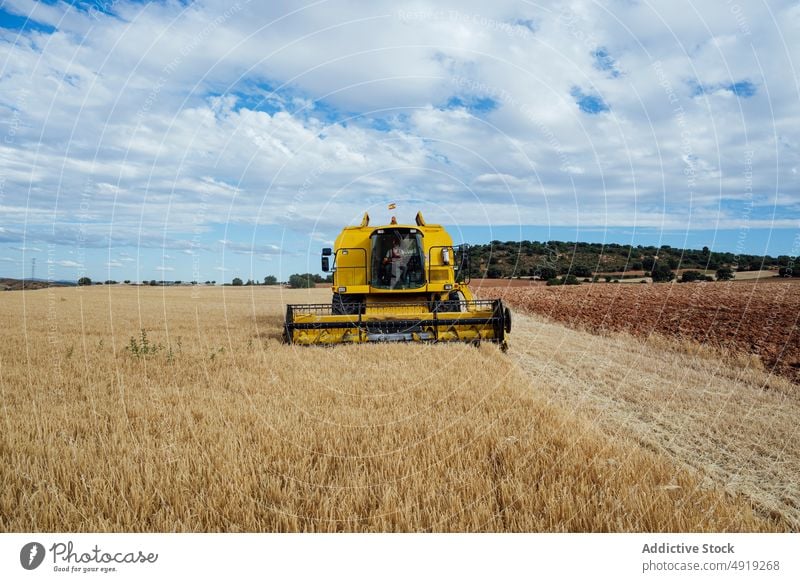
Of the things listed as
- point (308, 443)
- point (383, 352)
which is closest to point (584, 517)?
point (308, 443)

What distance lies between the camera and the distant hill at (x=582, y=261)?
2193 inches

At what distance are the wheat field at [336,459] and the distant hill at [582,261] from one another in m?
50.1

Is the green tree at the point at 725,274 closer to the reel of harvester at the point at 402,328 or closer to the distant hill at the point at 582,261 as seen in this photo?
the distant hill at the point at 582,261

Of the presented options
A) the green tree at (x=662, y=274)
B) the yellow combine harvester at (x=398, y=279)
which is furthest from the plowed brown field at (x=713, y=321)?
the green tree at (x=662, y=274)

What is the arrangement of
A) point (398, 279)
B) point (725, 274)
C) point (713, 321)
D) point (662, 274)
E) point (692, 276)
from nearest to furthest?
1. point (398, 279)
2. point (713, 321)
3. point (725, 274)
4. point (692, 276)
5. point (662, 274)

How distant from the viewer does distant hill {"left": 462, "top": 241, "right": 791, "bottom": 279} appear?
183ft

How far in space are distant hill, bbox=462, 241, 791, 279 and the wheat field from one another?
164 ft

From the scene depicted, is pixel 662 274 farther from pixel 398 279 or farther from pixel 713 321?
pixel 398 279

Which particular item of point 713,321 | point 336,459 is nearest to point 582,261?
point 713,321

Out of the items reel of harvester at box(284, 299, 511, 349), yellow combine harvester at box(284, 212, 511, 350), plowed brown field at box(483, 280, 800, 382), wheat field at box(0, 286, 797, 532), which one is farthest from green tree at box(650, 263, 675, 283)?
wheat field at box(0, 286, 797, 532)

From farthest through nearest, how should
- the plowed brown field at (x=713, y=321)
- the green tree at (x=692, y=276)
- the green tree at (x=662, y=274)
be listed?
1. the green tree at (x=662, y=274)
2. the green tree at (x=692, y=276)
3. the plowed brown field at (x=713, y=321)

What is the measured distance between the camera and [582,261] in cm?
6538

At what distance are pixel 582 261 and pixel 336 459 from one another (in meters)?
67.5
